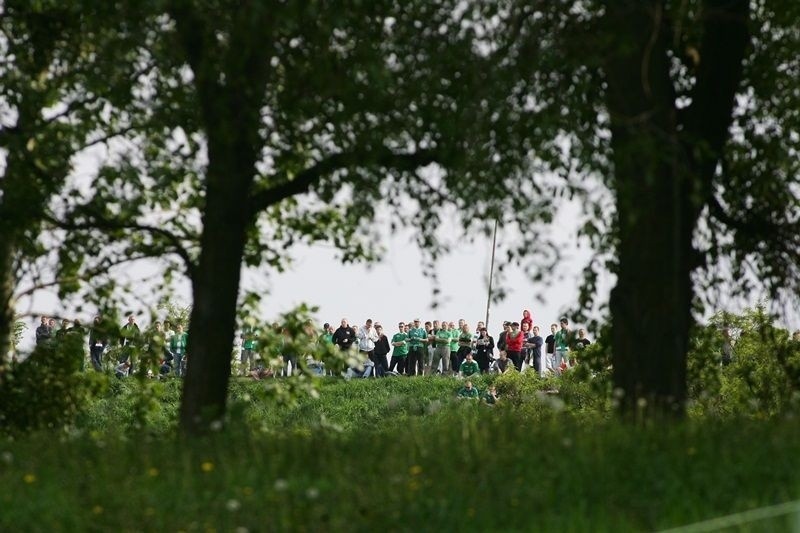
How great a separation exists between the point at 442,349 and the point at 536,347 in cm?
338

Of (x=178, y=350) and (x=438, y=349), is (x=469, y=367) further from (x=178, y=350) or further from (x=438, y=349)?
(x=178, y=350)

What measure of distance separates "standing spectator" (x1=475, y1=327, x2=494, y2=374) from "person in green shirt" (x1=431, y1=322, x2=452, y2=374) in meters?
1.03

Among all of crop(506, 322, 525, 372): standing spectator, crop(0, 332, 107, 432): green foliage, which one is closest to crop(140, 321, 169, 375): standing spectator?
crop(0, 332, 107, 432): green foliage

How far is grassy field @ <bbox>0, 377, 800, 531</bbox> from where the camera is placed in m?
9.55

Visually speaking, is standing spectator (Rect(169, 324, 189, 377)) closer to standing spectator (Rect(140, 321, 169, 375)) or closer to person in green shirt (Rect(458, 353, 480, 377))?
person in green shirt (Rect(458, 353, 480, 377))

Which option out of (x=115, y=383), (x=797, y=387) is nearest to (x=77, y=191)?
(x=797, y=387)

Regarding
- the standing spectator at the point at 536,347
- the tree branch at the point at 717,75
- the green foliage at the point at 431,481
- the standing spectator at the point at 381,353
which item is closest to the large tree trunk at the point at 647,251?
the tree branch at the point at 717,75

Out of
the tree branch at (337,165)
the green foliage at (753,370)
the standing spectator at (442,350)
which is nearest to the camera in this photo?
the tree branch at (337,165)

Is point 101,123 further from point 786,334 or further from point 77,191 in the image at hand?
point 786,334

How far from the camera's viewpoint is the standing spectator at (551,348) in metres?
42.9

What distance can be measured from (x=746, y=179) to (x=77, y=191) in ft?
26.3

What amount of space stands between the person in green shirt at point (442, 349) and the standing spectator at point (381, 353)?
1.58 metres

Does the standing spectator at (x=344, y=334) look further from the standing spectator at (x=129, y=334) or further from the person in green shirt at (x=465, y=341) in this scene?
the standing spectator at (x=129, y=334)

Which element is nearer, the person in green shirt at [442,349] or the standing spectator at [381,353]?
the person in green shirt at [442,349]
